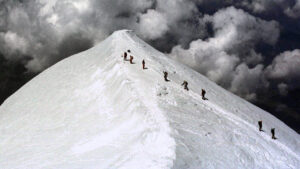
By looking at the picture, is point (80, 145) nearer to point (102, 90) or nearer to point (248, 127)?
point (102, 90)

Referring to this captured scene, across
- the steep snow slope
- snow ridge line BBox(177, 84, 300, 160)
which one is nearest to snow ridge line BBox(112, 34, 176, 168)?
the steep snow slope

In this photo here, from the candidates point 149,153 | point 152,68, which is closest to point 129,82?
point 152,68

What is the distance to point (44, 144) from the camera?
93.8ft

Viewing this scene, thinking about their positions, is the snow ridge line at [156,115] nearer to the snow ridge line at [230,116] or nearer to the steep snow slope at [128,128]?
the steep snow slope at [128,128]

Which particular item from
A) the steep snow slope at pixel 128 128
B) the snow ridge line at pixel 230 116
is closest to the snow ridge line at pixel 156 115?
the steep snow slope at pixel 128 128

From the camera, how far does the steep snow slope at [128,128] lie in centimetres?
2141

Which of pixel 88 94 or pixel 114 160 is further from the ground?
pixel 88 94

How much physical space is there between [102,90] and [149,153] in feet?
59.8

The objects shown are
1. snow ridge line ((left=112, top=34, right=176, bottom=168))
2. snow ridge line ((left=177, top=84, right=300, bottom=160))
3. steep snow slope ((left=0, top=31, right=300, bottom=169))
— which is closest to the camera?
snow ridge line ((left=112, top=34, right=176, bottom=168))

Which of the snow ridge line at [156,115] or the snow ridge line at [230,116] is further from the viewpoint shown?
the snow ridge line at [230,116]

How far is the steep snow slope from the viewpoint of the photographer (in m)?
21.4

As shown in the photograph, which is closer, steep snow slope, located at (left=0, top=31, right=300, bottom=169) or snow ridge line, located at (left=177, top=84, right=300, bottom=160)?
steep snow slope, located at (left=0, top=31, right=300, bottom=169)

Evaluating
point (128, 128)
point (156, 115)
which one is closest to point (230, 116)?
point (156, 115)

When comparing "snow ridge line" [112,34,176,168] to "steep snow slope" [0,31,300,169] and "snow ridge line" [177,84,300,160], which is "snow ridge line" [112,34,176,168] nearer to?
"steep snow slope" [0,31,300,169]
